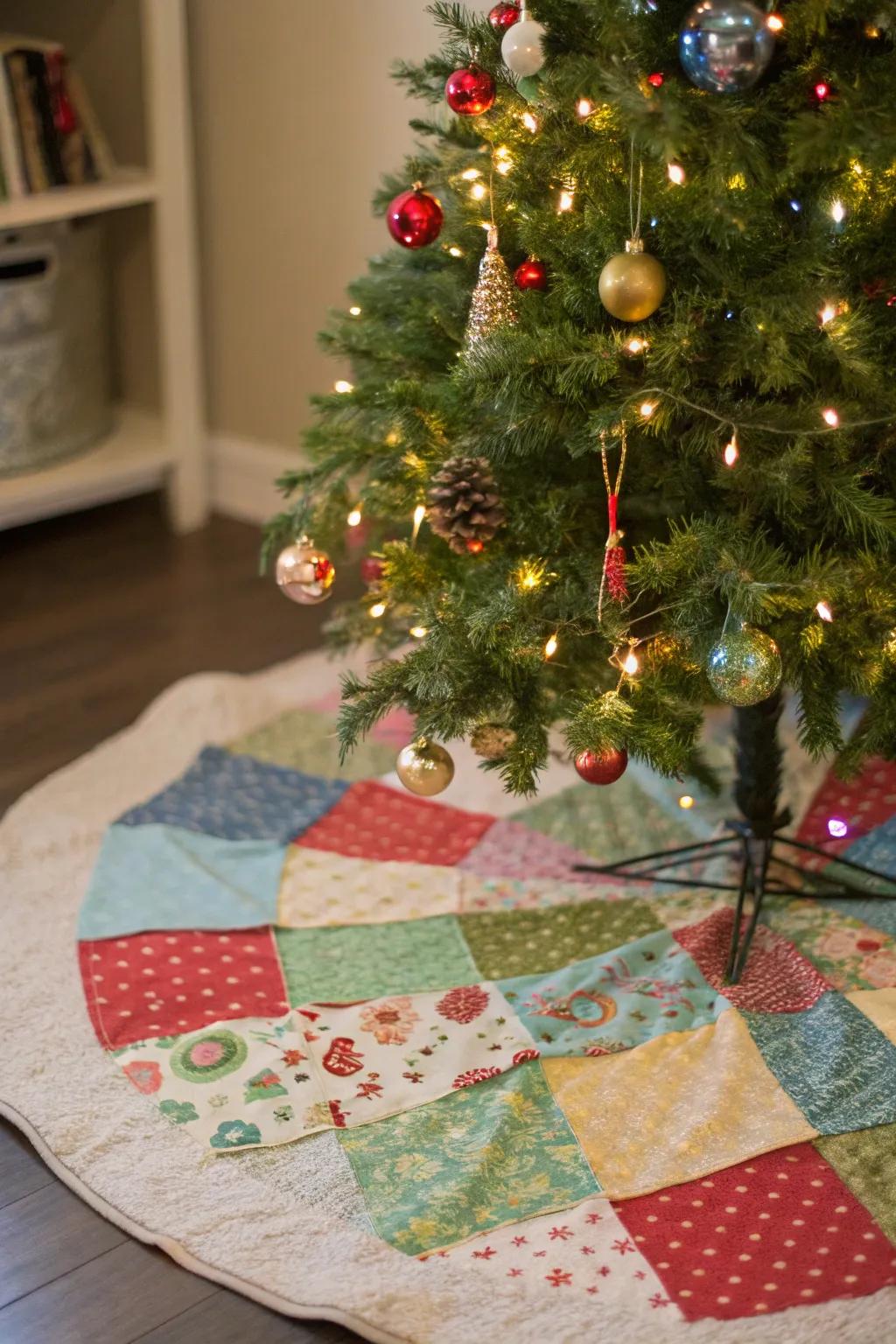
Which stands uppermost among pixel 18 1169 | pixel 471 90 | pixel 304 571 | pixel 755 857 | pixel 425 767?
pixel 471 90

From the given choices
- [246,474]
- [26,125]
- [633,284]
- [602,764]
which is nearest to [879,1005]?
[602,764]

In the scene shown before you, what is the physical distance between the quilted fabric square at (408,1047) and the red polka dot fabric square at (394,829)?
27 centimetres

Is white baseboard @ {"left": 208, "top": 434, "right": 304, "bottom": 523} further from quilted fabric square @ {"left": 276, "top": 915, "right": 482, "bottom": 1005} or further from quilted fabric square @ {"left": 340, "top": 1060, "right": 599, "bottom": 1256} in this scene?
quilted fabric square @ {"left": 340, "top": 1060, "right": 599, "bottom": 1256}

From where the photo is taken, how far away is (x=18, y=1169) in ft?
4.48

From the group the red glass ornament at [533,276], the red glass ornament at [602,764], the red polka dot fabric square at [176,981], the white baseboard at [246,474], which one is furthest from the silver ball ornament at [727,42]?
the white baseboard at [246,474]

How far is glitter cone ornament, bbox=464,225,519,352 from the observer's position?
137 centimetres

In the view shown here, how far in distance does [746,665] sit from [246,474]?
68.5 inches

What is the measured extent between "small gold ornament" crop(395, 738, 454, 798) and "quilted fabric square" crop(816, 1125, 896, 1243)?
49 centimetres

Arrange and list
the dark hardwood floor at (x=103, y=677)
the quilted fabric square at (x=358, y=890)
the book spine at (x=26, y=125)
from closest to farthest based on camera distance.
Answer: the dark hardwood floor at (x=103, y=677) → the quilted fabric square at (x=358, y=890) → the book spine at (x=26, y=125)

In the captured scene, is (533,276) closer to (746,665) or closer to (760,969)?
(746,665)

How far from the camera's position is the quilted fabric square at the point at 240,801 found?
6.09 ft

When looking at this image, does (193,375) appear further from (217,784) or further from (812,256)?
(812,256)

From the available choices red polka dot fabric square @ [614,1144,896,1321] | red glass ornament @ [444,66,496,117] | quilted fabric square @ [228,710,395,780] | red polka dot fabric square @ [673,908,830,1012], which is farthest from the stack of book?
red polka dot fabric square @ [614,1144,896,1321]

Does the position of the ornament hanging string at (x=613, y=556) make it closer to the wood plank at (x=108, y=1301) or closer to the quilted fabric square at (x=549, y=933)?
the quilted fabric square at (x=549, y=933)
